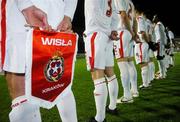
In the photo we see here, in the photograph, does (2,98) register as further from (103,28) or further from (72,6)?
(72,6)

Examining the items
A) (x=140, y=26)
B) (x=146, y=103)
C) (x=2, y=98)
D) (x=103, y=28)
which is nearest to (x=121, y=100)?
(x=146, y=103)

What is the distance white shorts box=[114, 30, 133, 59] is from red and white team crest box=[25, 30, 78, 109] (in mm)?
4261

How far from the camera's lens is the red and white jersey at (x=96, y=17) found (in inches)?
209

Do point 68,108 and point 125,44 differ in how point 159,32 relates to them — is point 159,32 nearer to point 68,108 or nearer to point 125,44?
point 125,44

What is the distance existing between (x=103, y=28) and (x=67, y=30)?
7.27 feet

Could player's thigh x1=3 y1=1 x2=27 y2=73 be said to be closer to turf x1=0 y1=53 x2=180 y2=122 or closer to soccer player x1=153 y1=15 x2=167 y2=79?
turf x1=0 y1=53 x2=180 y2=122

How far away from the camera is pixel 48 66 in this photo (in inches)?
107

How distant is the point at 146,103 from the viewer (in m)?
6.78

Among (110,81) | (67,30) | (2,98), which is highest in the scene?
(67,30)

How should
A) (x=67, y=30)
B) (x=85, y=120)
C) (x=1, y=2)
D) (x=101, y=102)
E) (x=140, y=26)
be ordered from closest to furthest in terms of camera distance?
(x=1, y=2), (x=67, y=30), (x=101, y=102), (x=85, y=120), (x=140, y=26)

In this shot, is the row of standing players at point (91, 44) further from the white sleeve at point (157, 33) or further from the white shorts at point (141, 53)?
the white sleeve at point (157, 33)

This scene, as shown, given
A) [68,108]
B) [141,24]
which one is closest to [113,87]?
[68,108]

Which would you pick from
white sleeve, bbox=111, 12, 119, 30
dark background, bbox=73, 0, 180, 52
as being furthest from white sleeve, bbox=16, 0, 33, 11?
dark background, bbox=73, 0, 180, 52

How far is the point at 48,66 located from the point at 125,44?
15.3ft
